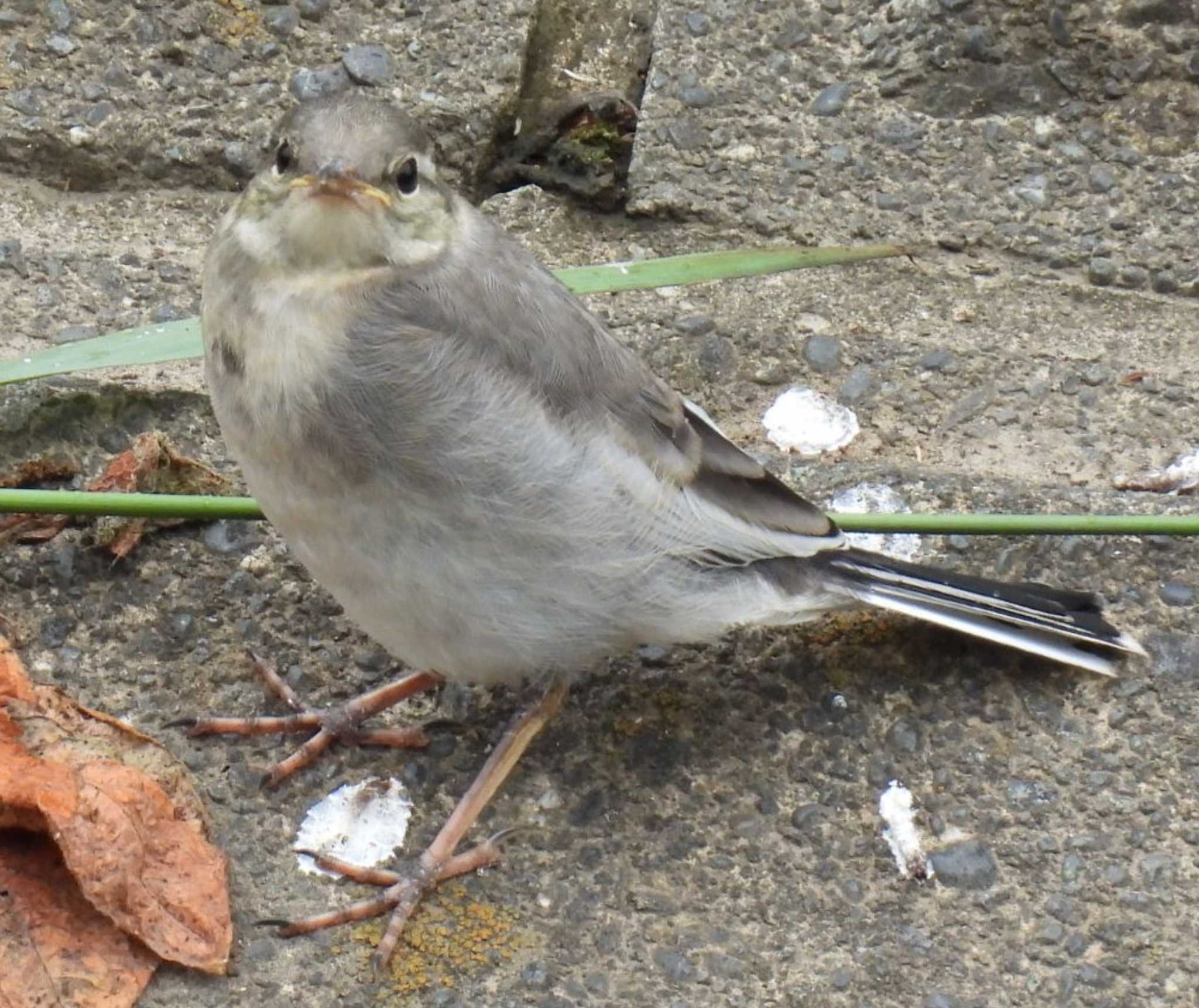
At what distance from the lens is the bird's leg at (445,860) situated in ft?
9.14

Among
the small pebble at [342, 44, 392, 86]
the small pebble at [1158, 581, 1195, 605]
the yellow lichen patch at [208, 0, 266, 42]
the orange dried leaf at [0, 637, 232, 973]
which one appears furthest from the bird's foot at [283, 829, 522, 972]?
the yellow lichen patch at [208, 0, 266, 42]

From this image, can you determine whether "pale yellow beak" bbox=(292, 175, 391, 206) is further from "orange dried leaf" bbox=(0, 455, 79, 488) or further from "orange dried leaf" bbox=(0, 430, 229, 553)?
"orange dried leaf" bbox=(0, 455, 79, 488)

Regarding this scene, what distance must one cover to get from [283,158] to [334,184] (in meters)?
0.17

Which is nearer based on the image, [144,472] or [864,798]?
[864,798]

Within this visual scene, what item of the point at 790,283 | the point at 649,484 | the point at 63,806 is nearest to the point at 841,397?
the point at 790,283

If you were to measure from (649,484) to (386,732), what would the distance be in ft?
2.05

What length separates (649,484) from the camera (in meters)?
3.13

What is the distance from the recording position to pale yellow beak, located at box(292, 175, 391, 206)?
2.89 meters

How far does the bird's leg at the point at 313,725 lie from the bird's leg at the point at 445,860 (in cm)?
17

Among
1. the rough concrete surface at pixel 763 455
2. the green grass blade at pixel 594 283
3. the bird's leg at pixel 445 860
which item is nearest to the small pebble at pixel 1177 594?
the rough concrete surface at pixel 763 455

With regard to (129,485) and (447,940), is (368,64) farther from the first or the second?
(447,940)

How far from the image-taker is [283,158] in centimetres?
301

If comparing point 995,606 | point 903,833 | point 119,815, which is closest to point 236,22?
point 119,815

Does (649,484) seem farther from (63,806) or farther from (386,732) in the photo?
(63,806)
